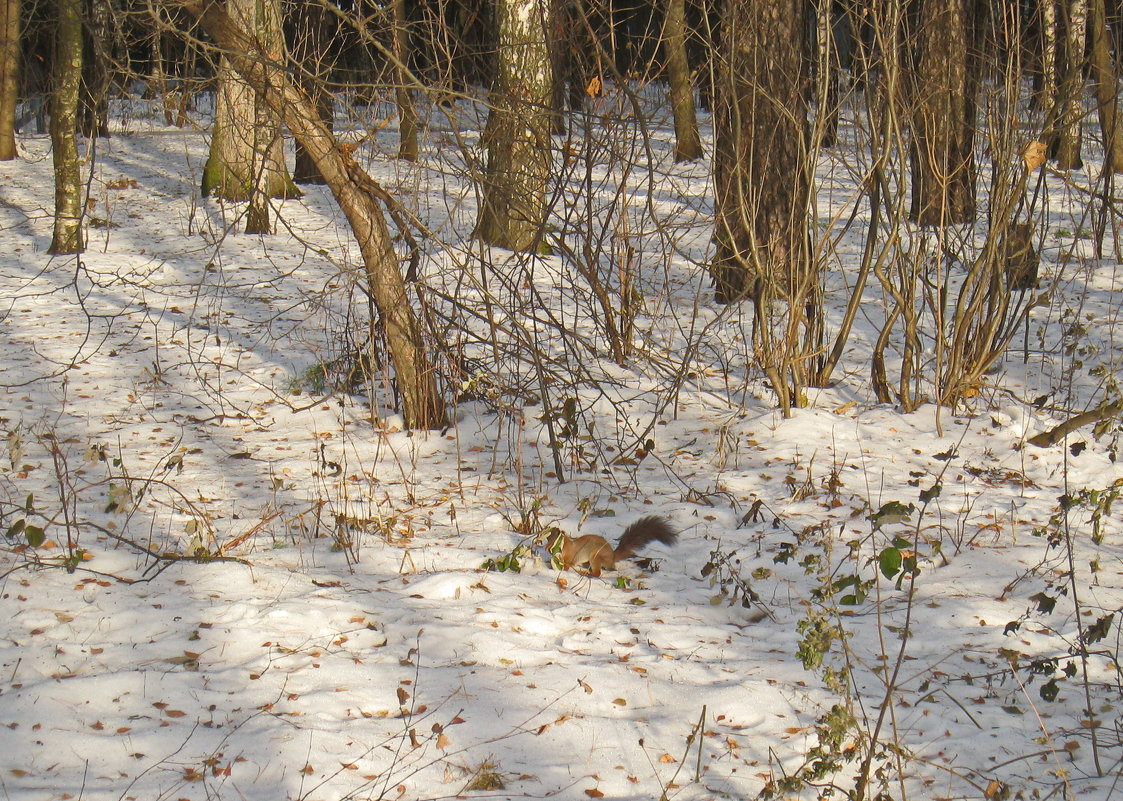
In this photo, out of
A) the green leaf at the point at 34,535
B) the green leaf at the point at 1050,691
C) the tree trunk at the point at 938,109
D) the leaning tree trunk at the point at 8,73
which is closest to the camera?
the green leaf at the point at 1050,691

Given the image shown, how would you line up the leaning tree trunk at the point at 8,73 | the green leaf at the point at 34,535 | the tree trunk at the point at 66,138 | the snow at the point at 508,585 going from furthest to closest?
1. the leaning tree trunk at the point at 8,73
2. the tree trunk at the point at 66,138
3. the green leaf at the point at 34,535
4. the snow at the point at 508,585

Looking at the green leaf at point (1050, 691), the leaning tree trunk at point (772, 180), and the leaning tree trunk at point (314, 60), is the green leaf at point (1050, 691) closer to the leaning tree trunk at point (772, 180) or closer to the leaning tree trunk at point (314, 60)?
the leaning tree trunk at point (772, 180)

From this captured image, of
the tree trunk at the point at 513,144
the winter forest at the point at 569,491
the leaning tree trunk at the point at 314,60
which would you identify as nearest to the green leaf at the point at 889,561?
the winter forest at the point at 569,491

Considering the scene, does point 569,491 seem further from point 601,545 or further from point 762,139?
point 762,139

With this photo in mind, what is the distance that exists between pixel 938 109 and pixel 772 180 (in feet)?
4.26

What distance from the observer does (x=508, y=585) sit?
4.63 m

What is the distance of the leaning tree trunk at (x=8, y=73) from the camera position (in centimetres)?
1326

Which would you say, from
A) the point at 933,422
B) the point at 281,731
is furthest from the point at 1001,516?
the point at 281,731

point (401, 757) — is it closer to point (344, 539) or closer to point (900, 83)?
point (344, 539)

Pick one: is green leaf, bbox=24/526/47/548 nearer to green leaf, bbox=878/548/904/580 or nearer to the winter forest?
the winter forest

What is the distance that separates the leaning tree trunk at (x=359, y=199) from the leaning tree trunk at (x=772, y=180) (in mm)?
2041

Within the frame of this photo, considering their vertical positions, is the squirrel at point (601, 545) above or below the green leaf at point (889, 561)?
below

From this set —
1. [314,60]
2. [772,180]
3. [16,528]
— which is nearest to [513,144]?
[314,60]

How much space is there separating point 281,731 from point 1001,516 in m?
3.84
